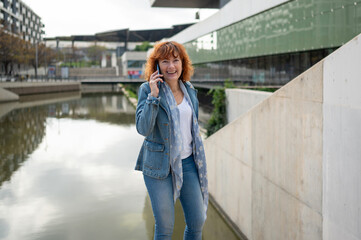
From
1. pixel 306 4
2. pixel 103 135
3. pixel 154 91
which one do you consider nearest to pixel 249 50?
pixel 306 4

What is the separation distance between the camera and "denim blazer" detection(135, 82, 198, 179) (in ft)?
9.97

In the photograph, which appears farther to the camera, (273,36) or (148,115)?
(273,36)

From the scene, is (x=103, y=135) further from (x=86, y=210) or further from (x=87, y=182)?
(x=86, y=210)

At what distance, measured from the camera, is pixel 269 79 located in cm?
1636

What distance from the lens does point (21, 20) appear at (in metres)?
83.1

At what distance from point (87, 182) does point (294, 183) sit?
6.01m

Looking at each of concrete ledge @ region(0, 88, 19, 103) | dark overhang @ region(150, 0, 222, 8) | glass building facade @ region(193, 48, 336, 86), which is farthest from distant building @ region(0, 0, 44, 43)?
glass building facade @ region(193, 48, 336, 86)

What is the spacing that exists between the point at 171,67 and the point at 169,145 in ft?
1.97

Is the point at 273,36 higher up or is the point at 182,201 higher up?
the point at 273,36

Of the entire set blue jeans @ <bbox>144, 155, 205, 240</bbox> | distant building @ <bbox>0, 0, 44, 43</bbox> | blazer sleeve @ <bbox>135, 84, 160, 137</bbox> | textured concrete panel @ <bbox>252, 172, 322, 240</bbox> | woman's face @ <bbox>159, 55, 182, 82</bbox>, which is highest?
distant building @ <bbox>0, 0, 44, 43</bbox>

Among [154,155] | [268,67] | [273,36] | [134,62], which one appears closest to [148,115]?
[154,155]

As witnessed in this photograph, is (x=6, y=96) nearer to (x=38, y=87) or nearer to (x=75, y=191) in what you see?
(x=38, y=87)

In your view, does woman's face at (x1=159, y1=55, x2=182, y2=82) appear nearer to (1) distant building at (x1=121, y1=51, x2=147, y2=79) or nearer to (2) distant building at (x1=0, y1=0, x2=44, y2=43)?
(2) distant building at (x1=0, y1=0, x2=44, y2=43)

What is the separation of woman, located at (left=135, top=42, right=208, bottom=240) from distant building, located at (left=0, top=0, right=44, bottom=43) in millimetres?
65009
